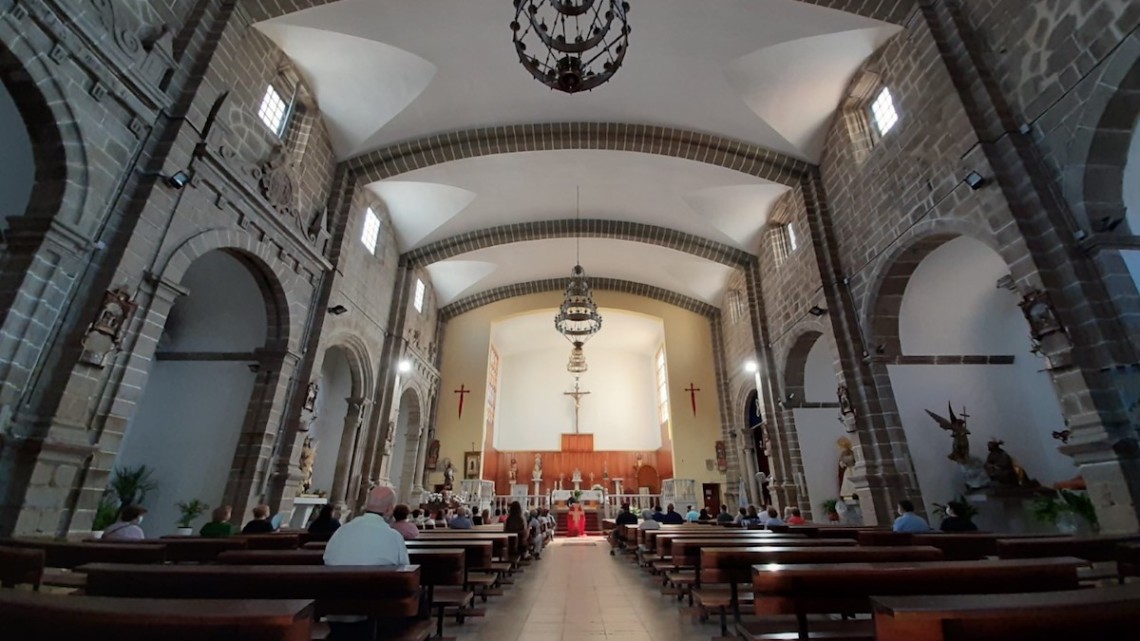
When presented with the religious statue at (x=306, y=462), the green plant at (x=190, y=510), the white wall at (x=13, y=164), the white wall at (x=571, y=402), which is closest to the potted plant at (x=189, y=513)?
the green plant at (x=190, y=510)

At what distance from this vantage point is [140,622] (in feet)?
3.90

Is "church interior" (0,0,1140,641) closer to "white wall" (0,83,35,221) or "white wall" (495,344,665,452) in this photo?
"white wall" (0,83,35,221)

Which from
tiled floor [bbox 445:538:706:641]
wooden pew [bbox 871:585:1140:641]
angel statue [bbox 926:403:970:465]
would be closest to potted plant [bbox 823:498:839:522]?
angel statue [bbox 926:403:970:465]

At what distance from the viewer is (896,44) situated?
695cm

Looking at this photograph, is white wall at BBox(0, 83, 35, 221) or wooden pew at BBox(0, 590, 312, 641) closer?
wooden pew at BBox(0, 590, 312, 641)

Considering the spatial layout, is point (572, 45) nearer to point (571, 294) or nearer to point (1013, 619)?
point (1013, 619)

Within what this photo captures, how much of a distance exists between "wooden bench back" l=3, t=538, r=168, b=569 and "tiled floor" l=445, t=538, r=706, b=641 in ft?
6.29

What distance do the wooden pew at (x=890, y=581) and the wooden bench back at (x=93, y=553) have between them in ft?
10.3

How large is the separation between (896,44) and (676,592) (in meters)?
7.66

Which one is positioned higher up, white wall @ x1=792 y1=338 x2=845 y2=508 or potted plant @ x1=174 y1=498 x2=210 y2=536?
white wall @ x1=792 y1=338 x2=845 y2=508

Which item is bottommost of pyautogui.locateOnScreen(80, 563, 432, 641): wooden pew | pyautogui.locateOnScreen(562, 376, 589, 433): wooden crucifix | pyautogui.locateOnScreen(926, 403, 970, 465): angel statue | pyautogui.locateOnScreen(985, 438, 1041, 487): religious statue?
pyautogui.locateOnScreen(80, 563, 432, 641): wooden pew

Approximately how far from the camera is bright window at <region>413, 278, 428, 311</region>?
1352 centimetres

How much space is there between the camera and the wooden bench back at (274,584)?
2000 millimetres

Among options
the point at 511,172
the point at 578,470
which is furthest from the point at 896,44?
the point at 578,470
